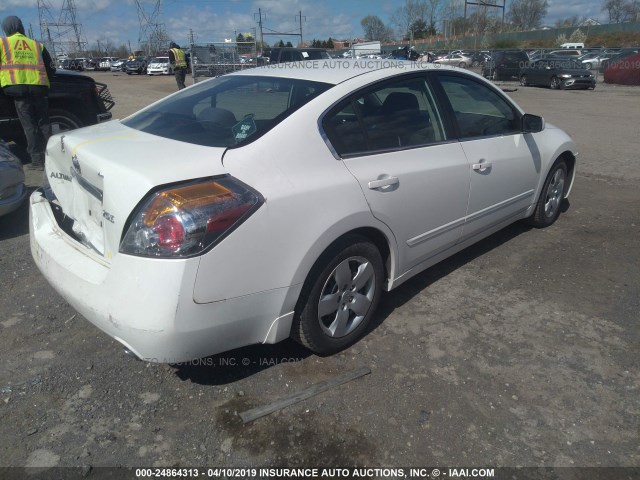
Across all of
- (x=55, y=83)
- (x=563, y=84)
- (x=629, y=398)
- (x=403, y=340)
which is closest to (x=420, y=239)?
(x=403, y=340)

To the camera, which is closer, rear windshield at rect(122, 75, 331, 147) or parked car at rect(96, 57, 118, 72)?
rear windshield at rect(122, 75, 331, 147)

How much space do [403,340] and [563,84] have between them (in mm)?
23710

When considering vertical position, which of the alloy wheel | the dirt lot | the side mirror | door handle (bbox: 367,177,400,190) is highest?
the side mirror

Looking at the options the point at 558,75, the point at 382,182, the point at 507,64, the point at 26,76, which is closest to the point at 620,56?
the point at 507,64

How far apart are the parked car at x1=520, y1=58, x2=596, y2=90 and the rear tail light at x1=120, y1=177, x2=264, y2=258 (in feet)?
80.2

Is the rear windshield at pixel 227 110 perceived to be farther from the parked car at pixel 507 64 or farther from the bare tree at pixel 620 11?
the bare tree at pixel 620 11

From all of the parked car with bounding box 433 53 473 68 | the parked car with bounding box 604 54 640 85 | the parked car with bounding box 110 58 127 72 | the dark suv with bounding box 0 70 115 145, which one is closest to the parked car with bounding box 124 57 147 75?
the parked car with bounding box 110 58 127 72

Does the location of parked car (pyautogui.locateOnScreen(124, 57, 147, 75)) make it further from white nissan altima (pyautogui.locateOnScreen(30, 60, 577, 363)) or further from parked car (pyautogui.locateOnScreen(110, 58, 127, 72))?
white nissan altima (pyautogui.locateOnScreen(30, 60, 577, 363))

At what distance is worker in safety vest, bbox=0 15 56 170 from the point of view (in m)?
6.35

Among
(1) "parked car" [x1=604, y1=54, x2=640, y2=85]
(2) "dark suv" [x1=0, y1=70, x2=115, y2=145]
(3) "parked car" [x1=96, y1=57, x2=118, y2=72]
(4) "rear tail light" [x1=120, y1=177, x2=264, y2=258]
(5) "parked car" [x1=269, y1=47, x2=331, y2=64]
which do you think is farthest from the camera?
(3) "parked car" [x1=96, y1=57, x2=118, y2=72]

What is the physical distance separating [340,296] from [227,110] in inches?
50.1

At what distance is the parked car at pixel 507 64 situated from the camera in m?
26.0

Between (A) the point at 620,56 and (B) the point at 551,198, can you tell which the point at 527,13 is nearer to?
(A) the point at 620,56

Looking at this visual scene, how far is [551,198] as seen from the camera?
4.85m
